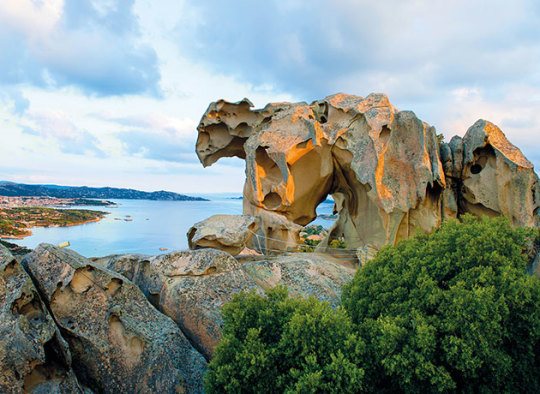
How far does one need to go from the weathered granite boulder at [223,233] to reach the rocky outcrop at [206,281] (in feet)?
7.34

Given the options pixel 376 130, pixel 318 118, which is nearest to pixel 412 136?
pixel 376 130

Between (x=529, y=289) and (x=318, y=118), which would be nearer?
(x=529, y=289)

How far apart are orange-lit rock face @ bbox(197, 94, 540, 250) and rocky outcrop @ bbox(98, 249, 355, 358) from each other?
16.0 ft

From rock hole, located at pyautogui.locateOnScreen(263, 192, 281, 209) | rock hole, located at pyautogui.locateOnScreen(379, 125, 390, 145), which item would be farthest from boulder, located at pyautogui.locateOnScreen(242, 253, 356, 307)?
rock hole, located at pyautogui.locateOnScreen(379, 125, 390, 145)

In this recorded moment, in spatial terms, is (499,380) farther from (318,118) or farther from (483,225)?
(318,118)

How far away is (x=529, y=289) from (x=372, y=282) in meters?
3.72

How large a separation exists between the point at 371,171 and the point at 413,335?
1186 cm

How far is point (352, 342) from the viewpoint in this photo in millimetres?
10164

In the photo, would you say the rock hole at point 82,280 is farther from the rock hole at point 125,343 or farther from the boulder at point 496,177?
the boulder at point 496,177

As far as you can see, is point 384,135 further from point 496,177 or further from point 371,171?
point 496,177

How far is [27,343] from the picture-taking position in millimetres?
10703

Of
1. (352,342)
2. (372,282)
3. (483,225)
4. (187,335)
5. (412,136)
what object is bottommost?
(187,335)

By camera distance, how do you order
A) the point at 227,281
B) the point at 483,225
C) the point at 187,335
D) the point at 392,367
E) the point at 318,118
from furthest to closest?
the point at 318,118, the point at 227,281, the point at 187,335, the point at 483,225, the point at 392,367

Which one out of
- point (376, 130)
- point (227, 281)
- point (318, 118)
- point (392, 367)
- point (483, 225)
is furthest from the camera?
point (318, 118)
